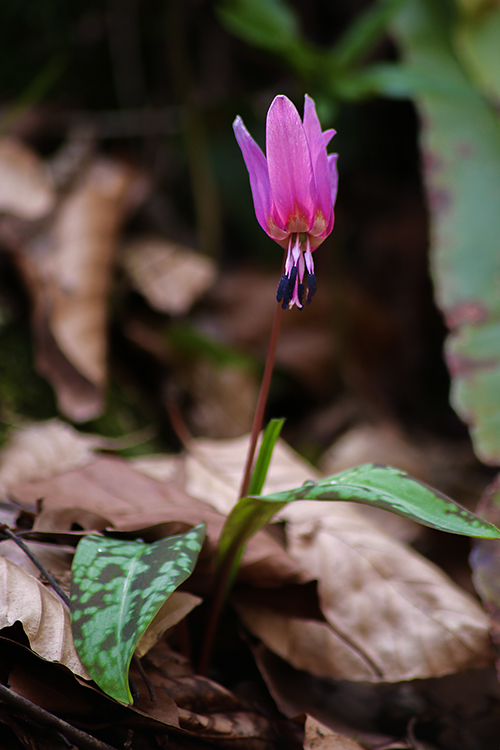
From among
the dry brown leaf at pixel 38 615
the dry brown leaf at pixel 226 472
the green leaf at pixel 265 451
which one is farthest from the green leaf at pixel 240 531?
the dry brown leaf at pixel 226 472

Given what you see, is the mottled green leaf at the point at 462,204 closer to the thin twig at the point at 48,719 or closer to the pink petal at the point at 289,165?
the pink petal at the point at 289,165

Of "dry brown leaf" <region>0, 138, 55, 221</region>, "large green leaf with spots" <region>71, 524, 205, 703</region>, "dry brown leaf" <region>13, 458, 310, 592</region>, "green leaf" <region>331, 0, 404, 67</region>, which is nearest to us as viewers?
"large green leaf with spots" <region>71, 524, 205, 703</region>

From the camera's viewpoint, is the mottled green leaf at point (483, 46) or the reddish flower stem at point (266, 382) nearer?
the reddish flower stem at point (266, 382)

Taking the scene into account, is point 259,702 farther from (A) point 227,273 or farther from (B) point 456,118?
(A) point 227,273

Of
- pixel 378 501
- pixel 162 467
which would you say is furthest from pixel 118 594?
pixel 162 467

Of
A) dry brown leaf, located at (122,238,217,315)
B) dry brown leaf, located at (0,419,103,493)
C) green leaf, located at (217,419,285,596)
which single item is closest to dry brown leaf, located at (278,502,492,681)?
green leaf, located at (217,419,285,596)

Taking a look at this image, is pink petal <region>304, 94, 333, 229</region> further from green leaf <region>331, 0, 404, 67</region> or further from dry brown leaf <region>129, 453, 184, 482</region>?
green leaf <region>331, 0, 404, 67</region>

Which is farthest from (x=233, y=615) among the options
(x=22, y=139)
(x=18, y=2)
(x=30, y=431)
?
(x=18, y=2)

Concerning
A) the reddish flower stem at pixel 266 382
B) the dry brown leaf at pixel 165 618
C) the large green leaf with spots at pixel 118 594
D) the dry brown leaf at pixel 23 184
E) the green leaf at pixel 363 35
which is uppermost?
the green leaf at pixel 363 35
